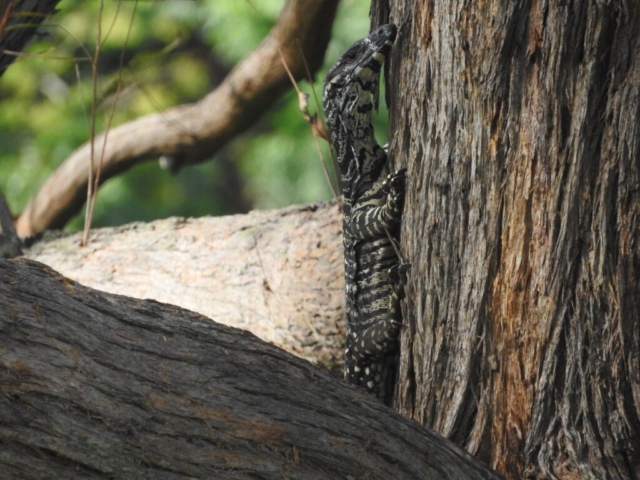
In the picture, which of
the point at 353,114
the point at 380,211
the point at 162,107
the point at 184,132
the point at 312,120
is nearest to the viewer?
the point at 380,211

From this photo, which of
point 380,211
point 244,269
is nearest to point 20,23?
point 244,269

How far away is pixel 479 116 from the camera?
2592 mm

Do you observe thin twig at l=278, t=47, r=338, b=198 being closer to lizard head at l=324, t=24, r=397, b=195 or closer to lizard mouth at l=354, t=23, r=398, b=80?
lizard head at l=324, t=24, r=397, b=195

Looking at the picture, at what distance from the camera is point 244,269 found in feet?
15.8

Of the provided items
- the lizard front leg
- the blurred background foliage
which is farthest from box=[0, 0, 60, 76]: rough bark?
the blurred background foliage

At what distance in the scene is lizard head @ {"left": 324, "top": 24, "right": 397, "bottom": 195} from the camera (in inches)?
147

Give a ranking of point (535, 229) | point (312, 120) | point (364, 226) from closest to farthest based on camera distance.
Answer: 1. point (535, 229)
2. point (364, 226)
3. point (312, 120)

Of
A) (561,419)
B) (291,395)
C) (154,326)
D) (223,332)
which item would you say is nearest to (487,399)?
(561,419)

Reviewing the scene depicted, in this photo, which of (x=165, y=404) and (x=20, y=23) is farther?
(x=20, y=23)

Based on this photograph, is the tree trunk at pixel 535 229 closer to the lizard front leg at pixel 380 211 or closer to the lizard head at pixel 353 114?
the lizard front leg at pixel 380 211

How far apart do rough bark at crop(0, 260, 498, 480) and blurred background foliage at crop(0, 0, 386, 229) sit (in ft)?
21.7

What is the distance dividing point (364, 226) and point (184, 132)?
3033 millimetres

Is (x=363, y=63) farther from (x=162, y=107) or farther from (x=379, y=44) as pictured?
(x=162, y=107)

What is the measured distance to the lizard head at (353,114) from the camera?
147 inches
